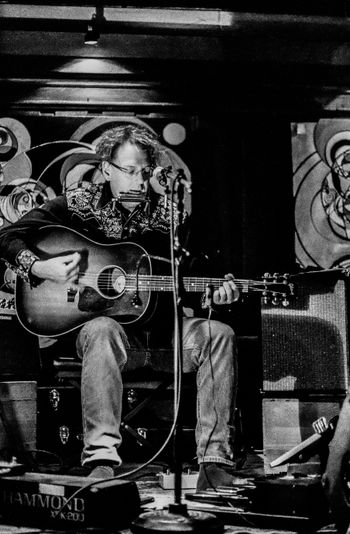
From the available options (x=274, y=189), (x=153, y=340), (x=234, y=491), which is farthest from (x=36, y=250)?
(x=274, y=189)

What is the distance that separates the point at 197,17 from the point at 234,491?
3.18 metres

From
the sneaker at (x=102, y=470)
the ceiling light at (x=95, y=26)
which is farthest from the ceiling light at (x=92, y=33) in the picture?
the sneaker at (x=102, y=470)

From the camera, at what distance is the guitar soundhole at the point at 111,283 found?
3.67 metres

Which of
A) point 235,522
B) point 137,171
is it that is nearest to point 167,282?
point 137,171

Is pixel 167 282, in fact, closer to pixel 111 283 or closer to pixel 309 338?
pixel 111 283

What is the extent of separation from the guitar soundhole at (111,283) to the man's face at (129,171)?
381 mm

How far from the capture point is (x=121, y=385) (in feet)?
11.0

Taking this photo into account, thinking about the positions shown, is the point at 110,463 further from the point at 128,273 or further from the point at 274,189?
the point at 274,189

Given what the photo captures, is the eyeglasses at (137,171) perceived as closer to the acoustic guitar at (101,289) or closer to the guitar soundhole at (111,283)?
the acoustic guitar at (101,289)

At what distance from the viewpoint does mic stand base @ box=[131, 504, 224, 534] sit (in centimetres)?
230

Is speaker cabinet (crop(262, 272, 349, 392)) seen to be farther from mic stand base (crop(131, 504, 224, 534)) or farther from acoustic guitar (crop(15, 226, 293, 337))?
mic stand base (crop(131, 504, 224, 534))

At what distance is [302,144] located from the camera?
17.2 ft

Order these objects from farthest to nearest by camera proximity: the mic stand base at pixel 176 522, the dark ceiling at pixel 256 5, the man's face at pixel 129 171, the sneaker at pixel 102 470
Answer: the dark ceiling at pixel 256 5
the man's face at pixel 129 171
the sneaker at pixel 102 470
the mic stand base at pixel 176 522

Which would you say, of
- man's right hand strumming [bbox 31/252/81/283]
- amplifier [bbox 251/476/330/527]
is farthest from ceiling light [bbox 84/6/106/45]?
amplifier [bbox 251/476/330/527]
